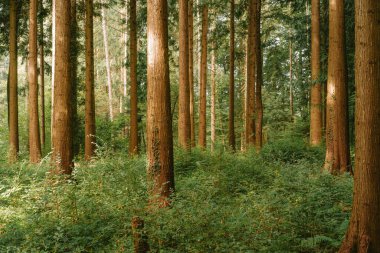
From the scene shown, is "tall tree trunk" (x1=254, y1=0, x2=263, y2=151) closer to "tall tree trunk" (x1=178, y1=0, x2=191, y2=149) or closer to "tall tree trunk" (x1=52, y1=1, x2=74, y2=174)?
"tall tree trunk" (x1=178, y1=0, x2=191, y2=149)

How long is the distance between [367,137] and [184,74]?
363 inches

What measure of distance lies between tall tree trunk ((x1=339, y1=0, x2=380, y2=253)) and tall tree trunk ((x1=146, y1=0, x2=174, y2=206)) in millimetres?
3836

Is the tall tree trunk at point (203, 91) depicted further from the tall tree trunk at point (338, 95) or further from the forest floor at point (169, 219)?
the forest floor at point (169, 219)

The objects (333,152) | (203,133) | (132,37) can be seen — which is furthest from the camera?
(203,133)

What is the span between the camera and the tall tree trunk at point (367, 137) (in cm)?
487

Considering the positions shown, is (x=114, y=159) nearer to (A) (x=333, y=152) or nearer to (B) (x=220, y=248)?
(B) (x=220, y=248)

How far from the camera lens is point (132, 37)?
1705 cm

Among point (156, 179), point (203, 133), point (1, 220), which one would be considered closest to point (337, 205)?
point (156, 179)

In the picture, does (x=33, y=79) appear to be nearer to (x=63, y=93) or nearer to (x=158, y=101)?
(x=63, y=93)

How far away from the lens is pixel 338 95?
412 inches

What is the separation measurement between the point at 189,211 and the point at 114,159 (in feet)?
10.0

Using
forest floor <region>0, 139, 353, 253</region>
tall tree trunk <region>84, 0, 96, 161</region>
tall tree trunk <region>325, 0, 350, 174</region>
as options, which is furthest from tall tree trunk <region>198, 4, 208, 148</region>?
forest floor <region>0, 139, 353, 253</region>

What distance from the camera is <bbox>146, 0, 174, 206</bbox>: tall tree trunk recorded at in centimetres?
761

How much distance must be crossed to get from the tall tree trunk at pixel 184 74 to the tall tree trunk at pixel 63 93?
180 inches
